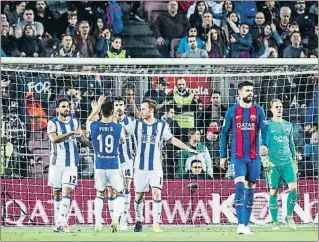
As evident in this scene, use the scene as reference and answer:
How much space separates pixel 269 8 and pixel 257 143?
6.54 metres

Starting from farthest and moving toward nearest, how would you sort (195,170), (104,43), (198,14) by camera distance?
(198,14)
(104,43)
(195,170)

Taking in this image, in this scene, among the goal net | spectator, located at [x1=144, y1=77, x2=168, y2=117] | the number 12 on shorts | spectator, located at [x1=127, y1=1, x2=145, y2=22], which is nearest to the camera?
the number 12 on shorts

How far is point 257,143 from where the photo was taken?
1480cm

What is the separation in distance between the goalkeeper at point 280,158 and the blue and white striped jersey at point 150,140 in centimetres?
158

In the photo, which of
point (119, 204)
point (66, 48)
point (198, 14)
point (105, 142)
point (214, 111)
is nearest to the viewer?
point (105, 142)

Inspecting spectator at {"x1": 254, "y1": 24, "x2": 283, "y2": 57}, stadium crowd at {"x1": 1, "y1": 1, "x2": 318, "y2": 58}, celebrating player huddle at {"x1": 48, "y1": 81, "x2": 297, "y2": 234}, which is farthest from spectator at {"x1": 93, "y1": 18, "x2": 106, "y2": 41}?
celebrating player huddle at {"x1": 48, "y1": 81, "x2": 297, "y2": 234}

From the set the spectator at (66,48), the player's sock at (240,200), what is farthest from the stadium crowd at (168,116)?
the player's sock at (240,200)

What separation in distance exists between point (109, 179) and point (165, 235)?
1.05m

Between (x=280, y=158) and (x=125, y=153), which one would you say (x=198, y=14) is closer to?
(x=280, y=158)

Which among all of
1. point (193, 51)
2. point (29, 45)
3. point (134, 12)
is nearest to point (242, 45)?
point (193, 51)

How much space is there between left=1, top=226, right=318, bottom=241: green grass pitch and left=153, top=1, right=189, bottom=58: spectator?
4.70m

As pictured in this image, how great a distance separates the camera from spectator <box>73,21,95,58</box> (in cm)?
1958

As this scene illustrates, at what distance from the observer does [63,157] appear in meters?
15.5

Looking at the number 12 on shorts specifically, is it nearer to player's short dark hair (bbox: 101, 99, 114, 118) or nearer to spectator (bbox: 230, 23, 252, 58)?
player's short dark hair (bbox: 101, 99, 114, 118)
